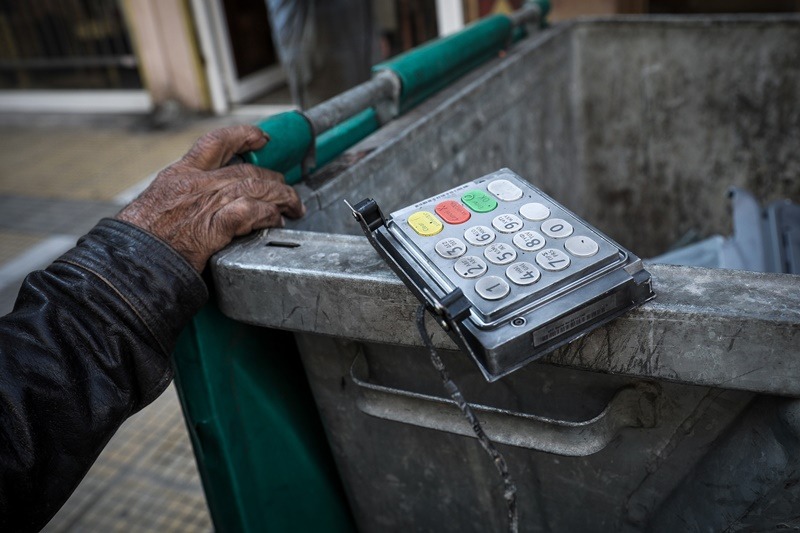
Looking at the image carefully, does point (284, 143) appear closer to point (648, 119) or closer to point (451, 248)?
point (451, 248)

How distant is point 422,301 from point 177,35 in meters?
5.65

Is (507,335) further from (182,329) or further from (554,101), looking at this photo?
(554,101)

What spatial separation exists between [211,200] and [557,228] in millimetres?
535

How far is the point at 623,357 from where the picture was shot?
804mm

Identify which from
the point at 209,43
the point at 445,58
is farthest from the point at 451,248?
the point at 209,43

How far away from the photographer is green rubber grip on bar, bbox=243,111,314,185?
3.93 ft

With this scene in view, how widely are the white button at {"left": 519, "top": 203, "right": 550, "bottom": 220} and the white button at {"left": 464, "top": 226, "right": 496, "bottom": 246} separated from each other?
2.5 inches

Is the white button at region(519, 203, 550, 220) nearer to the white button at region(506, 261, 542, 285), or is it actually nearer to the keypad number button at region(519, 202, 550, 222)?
the keypad number button at region(519, 202, 550, 222)

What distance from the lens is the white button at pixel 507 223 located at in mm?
898

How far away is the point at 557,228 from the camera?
0.89m

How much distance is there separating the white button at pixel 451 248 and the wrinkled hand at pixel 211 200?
357 millimetres

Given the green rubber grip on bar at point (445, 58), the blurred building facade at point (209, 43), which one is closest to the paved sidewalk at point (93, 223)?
the blurred building facade at point (209, 43)

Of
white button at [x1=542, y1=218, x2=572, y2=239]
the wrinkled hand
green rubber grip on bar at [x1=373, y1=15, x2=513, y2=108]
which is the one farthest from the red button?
green rubber grip on bar at [x1=373, y1=15, x2=513, y2=108]

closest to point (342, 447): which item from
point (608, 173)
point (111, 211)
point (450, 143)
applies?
point (450, 143)
